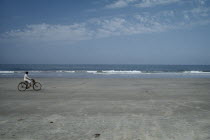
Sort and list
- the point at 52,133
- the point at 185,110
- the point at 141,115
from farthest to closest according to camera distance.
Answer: the point at 185,110
the point at 141,115
the point at 52,133

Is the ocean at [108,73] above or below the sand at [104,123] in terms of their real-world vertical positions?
above

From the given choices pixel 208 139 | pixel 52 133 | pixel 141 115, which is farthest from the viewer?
pixel 141 115

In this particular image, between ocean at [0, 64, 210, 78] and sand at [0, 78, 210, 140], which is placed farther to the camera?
ocean at [0, 64, 210, 78]

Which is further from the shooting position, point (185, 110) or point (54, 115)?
point (185, 110)

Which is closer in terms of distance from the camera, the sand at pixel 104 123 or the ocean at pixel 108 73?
the sand at pixel 104 123

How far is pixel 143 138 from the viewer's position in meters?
5.29

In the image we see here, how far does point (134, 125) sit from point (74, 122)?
201cm

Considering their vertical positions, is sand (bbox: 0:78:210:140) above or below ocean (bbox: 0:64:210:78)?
below

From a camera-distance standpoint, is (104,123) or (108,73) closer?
(104,123)

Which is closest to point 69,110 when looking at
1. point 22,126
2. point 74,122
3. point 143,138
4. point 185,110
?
point 74,122

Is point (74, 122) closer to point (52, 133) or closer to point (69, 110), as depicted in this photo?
point (52, 133)

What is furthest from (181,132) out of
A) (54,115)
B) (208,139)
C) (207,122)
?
(54,115)

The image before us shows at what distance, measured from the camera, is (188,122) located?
6746 millimetres

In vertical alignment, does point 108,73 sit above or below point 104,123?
above
